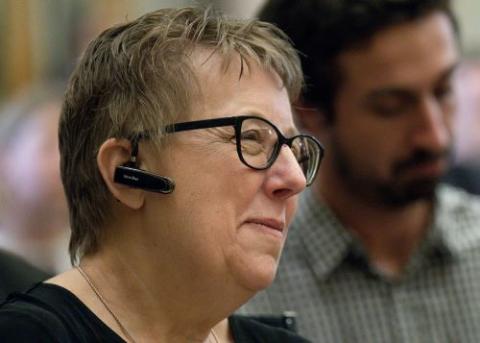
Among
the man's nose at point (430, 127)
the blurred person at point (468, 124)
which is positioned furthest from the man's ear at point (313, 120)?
the blurred person at point (468, 124)

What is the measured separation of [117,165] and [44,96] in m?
2.49

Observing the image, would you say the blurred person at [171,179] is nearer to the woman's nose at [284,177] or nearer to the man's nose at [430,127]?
the woman's nose at [284,177]

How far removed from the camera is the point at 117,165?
2.03 meters

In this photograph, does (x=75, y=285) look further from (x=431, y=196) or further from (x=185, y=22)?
(x=431, y=196)

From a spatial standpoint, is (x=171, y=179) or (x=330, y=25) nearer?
(x=171, y=179)

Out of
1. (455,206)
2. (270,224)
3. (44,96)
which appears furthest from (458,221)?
(44,96)

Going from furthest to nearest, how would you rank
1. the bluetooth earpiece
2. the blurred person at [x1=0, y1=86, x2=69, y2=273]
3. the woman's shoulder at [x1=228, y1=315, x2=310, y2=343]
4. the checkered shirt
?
the blurred person at [x1=0, y1=86, x2=69, y2=273] < the checkered shirt < the woman's shoulder at [x1=228, y1=315, x2=310, y2=343] < the bluetooth earpiece

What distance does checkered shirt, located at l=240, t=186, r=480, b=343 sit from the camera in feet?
9.80

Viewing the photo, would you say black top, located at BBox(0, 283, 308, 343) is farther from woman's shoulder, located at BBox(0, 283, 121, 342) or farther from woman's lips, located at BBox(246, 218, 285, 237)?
woman's lips, located at BBox(246, 218, 285, 237)

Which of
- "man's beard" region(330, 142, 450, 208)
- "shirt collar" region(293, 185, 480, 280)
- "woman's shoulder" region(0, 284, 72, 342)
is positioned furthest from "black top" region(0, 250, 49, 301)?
"man's beard" region(330, 142, 450, 208)

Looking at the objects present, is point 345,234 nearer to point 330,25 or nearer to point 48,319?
point 330,25

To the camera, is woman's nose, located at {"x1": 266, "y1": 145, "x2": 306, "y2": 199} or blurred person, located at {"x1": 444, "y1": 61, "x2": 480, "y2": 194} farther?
blurred person, located at {"x1": 444, "y1": 61, "x2": 480, "y2": 194}

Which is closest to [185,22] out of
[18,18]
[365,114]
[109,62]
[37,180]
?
[109,62]

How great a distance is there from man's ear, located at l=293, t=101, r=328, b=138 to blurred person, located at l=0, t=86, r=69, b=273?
1.21 meters
